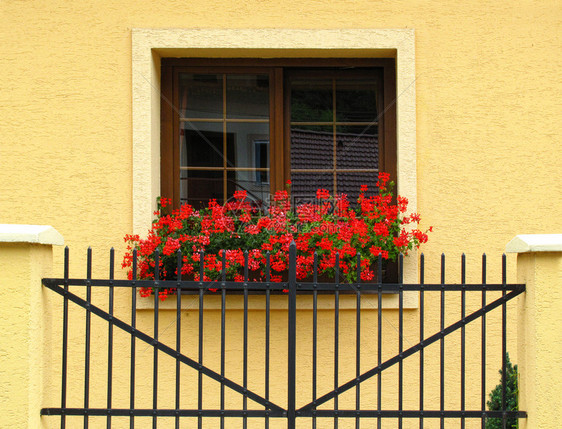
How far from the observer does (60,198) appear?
507cm

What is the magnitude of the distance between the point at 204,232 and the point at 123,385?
135 centimetres

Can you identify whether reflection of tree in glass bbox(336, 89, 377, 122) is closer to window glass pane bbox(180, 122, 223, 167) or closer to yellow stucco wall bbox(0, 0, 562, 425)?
yellow stucco wall bbox(0, 0, 562, 425)

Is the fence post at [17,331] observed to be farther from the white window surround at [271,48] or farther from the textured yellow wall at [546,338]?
the textured yellow wall at [546,338]

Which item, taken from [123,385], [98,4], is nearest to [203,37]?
[98,4]

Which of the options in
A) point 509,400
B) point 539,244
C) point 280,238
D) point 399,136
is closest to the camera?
point 539,244

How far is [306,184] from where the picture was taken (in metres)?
5.38

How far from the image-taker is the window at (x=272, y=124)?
5371 mm

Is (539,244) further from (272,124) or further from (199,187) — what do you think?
(199,187)

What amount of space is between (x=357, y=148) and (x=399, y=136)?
1.43 feet

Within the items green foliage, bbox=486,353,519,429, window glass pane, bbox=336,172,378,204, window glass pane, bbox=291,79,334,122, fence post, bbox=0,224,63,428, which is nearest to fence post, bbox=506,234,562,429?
green foliage, bbox=486,353,519,429

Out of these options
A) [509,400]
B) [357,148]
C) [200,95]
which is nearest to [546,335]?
[509,400]

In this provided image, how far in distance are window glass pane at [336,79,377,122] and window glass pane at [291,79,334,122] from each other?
0.08 m

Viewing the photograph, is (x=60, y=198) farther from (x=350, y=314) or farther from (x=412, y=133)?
(x=412, y=133)

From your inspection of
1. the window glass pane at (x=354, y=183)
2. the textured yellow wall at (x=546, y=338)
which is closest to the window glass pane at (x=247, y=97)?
the window glass pane at (x=354, y=183)
